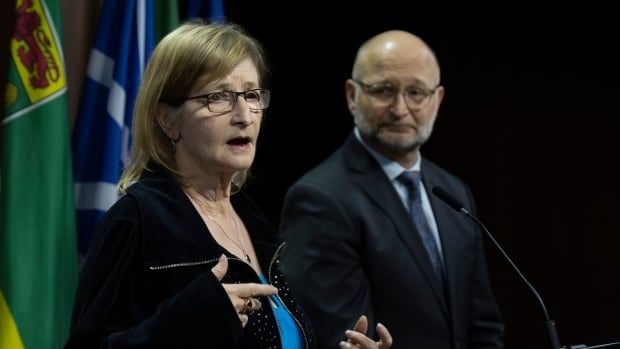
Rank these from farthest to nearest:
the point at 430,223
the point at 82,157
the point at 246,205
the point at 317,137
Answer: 1. the point at 317,137
2. the point at 430,223
3. the point at 82,157
4. the point at 246,205

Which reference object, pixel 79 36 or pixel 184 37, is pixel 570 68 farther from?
pixel 184 37

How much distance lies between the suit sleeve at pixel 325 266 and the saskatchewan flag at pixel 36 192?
643mm

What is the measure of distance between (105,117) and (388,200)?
86cm

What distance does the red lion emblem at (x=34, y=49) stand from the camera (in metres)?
2.66

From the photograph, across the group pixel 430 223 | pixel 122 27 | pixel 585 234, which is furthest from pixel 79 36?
pixel 585 234

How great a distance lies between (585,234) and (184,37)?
2659mm

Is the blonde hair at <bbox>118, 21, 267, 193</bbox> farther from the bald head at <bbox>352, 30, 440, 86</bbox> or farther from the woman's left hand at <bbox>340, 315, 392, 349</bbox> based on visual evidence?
the bald head at <bbox>352, 30, 440, 86</bbox>

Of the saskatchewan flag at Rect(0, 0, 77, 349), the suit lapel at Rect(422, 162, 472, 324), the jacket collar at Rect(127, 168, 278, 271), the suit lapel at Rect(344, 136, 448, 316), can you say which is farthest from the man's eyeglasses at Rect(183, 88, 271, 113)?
the suit lapel at Rect(422, 162, 472, 324)

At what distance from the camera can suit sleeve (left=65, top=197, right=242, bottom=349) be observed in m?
1.72

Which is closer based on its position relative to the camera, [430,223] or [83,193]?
[83,193]

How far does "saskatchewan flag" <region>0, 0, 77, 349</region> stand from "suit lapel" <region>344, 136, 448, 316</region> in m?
0.87

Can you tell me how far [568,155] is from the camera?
13.7 ft

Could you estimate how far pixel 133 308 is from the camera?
5.83 ft

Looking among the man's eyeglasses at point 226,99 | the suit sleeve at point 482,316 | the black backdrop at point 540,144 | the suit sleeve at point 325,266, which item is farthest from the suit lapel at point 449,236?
the man's eyeglasses at point 226,99
